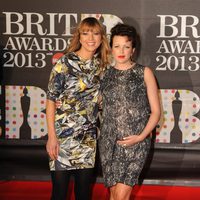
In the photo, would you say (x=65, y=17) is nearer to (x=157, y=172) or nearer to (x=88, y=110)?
(x=88, y=110)

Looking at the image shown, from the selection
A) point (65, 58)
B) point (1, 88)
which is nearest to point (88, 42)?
point (65, 58)

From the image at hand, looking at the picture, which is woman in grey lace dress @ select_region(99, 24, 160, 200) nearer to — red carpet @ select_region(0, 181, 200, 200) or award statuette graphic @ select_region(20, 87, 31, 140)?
red carpet @ select_region(0, 181, 200, 200)

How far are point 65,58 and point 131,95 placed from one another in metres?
0.43

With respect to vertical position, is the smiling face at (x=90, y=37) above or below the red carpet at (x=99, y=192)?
above

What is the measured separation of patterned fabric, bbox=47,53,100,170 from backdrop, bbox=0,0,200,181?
30.8 inches

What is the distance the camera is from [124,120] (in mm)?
2469

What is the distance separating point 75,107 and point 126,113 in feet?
0.96

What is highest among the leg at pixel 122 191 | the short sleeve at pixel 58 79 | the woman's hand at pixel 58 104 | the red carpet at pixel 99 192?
the short sleeve at pixel 58 79

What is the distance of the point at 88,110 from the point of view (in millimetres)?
2533

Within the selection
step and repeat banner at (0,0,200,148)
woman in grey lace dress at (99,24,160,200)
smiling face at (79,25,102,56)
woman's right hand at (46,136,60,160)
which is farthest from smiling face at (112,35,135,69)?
step and repeat banner at (0,0,200,148)

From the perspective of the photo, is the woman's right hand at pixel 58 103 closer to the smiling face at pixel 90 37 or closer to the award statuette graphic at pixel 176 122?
the smiling face at pixel 90 37

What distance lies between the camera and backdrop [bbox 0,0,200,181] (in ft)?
10.6

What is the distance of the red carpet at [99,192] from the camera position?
3.31 meters

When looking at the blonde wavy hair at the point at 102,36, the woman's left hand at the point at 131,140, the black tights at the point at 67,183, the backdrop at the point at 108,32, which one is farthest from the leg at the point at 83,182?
the backdrop at the point at 108,32
